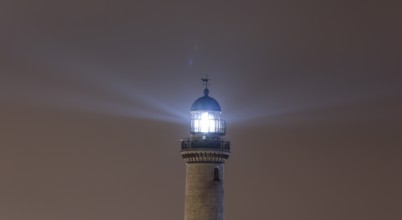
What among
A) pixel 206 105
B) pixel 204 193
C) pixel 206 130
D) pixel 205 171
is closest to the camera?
pixel 204 193

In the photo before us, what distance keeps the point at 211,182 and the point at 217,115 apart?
3902 millimetres

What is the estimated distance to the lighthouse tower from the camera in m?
37.0

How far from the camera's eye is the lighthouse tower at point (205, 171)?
3697 centimetres

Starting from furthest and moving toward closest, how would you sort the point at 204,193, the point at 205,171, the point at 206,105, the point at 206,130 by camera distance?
the point at 206,105, the point at 206,130, the point at 205,171, the point at 204,193

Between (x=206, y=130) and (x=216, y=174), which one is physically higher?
(x=206, y=130)

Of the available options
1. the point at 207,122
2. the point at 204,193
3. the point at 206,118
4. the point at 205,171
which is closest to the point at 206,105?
the point at 206,118

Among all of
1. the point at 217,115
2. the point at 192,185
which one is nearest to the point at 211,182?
the point at 192,185

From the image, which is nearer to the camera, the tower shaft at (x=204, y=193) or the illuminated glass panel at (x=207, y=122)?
the tower shaft at (x=204, y=193)

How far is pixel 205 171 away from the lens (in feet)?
122

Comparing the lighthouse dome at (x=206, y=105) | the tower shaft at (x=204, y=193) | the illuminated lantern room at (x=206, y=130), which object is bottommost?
the tower shaft at (x=204, y=193)

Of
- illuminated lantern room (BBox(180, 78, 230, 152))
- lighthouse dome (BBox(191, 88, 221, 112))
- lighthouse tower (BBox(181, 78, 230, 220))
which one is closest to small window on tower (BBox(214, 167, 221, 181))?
lighthouse tower (BBox(181, 78, 230, 220))

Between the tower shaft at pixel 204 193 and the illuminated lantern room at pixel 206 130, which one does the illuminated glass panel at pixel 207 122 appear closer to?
the illuminated lantern room at pixel 206 130

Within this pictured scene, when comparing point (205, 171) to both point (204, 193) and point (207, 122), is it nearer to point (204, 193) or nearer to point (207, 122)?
point (204, 193)

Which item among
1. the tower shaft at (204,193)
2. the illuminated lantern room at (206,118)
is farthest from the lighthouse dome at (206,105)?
the tower shaft at (204,193)
